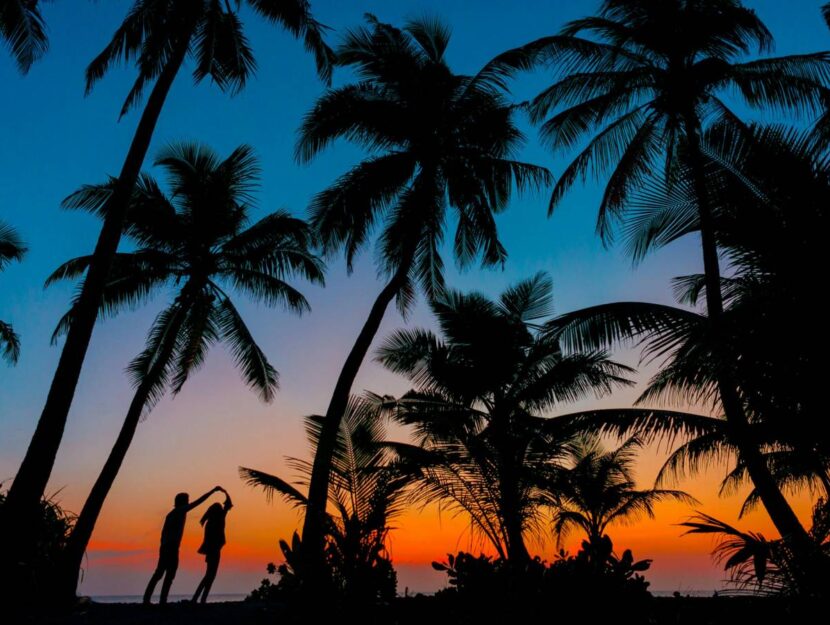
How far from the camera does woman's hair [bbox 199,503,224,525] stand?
33.0 feet

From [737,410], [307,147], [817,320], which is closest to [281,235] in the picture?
[307,147]

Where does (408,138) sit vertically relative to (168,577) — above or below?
above

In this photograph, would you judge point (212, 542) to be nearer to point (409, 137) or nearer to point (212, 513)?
point (212, 513)

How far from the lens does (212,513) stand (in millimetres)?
10094

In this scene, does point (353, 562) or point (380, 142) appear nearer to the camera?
point (353, 562)

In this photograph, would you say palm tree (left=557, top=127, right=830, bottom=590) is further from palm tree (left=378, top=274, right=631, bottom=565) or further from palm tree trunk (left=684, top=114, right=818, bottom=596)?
palm tree (left=378, top=274, right=631, bottom=565)

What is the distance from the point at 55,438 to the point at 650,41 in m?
12.1

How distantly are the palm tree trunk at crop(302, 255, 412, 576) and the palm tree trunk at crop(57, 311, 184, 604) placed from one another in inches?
156

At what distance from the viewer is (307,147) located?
48.6 ft

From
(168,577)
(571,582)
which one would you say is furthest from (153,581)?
(571,582)

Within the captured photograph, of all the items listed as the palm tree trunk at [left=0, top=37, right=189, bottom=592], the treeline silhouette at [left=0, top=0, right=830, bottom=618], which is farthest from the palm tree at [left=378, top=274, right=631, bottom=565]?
the palm tree trunk at [left=0, top=37, right=189, bottom=592]

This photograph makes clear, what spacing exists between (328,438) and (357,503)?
4.74 ft

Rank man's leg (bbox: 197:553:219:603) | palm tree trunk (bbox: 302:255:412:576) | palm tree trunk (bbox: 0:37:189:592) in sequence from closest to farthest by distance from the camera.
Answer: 1. palm tree trunk (bbox: 0:37:189:592)
2. palm tree trunk (bbox: 302:255:412:576)
3. man's leg (bbox: 197:553:219:603)

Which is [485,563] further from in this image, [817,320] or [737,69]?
[737,69]
